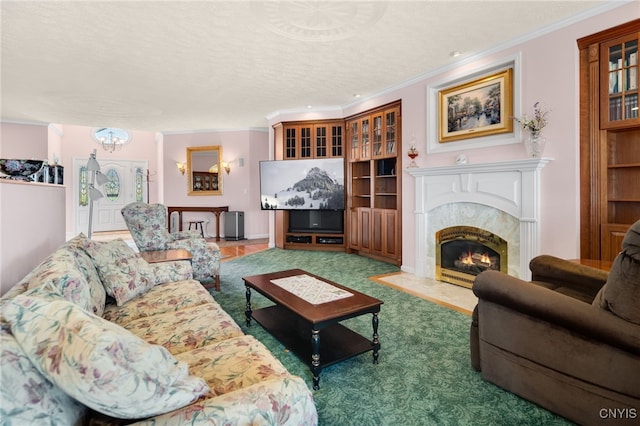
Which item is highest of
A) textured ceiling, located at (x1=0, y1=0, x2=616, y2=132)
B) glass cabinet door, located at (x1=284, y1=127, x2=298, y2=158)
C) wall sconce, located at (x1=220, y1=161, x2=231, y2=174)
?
textured ceiling, located at (x1=0, y1=0, x2=616, y2=132)

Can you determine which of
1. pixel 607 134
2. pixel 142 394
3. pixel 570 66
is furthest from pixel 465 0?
pixel 142 394

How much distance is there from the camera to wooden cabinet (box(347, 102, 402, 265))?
513cm

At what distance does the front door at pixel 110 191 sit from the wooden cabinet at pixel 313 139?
5132 mm

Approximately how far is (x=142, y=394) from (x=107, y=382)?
0.33 feet

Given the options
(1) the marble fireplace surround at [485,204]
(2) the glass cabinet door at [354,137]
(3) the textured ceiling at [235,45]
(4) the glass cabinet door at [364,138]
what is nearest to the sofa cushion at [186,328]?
(3) the textured ceiling at [235,45]

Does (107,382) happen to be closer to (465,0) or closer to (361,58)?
(465,0)

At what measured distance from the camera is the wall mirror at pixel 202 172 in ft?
27.0

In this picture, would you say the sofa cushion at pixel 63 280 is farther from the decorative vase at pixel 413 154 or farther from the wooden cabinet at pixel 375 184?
the wooden cabinet at pixel 375 184

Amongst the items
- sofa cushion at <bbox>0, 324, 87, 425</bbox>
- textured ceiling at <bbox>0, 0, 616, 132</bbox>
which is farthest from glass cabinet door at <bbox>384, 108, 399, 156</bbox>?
sofa cushion at <bbox>0, 324, 87, 425</bbox>

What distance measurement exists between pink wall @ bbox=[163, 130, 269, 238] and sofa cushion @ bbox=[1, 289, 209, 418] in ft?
23.7

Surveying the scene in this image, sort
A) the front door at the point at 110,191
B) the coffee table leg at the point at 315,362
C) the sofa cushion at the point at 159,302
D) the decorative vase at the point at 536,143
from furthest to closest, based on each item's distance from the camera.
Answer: the front door at the point at 110,191, the decorative vase at the point at 536,143, the sofa cushion at the point at 159,302, the coffee table leg at the point at 315,362

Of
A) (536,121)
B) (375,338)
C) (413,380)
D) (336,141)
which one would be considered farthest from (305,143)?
(413,380)

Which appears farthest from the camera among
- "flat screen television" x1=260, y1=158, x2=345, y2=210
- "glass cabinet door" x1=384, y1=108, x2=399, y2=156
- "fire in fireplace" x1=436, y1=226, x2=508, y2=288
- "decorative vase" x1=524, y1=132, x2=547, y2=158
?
"flat screen television" x1=260, y1=158, x2=345, y2=210

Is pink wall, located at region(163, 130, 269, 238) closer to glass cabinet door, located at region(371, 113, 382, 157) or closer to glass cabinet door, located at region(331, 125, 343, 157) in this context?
glass cabinet door, located at region(331, 125, 343, 157)
